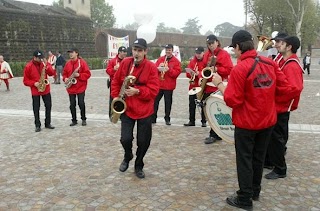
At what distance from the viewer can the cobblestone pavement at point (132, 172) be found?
411 cm

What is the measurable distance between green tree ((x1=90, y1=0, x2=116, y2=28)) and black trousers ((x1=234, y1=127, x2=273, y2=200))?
219 ft

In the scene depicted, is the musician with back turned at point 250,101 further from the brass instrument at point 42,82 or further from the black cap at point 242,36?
the brass instrument at point 42,82

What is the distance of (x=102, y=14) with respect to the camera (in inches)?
2665

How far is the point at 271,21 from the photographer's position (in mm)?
46844

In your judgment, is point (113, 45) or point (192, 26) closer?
point (113, 45)

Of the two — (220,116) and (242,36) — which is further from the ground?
(242,36)

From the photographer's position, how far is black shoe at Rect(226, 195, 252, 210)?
3885 millimetres

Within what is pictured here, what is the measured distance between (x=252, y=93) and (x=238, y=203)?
1325 mm

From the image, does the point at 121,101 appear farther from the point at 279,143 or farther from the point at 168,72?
the point at 168,72

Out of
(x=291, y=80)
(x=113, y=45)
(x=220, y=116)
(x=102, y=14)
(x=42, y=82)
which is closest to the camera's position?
(x=291, y=80)

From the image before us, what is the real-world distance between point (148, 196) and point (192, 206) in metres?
0.60

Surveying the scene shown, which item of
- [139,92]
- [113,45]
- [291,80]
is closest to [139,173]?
[139,92]

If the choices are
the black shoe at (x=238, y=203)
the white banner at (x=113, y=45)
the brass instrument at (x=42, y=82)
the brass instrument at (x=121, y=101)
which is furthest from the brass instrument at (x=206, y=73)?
the white banner at (x=113, y=45)

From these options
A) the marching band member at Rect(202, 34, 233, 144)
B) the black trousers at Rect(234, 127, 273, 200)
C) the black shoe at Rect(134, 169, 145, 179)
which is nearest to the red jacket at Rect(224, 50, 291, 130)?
the black trousers at Rect(234, 127, 273, 200)
